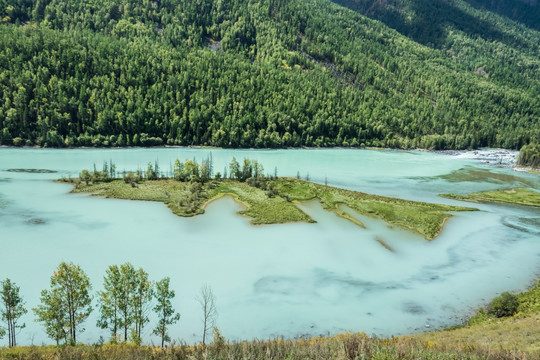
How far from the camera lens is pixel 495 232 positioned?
71.4m

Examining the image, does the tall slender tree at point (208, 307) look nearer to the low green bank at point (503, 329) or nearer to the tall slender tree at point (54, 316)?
the tall slender tree at point (54, 316)

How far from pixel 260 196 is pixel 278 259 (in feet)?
116

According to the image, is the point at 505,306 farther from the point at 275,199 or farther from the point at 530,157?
the point at 530,157

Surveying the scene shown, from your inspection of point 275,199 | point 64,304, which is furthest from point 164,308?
point 275,199

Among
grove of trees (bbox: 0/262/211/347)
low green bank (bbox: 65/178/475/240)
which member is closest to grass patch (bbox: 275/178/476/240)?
low green bank (bbox: 65/178/475/240)

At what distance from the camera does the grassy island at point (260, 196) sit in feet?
242

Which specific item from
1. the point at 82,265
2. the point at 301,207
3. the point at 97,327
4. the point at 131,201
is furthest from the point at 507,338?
the point at 131,201

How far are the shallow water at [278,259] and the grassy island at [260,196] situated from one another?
311 cm

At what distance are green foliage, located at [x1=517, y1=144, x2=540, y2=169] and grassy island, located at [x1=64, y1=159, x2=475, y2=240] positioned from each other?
110649 mm

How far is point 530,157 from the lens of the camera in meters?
167

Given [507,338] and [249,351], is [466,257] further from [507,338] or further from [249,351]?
[249,351]

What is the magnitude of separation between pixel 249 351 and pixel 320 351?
397cm

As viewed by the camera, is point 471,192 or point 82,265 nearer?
point 82,265

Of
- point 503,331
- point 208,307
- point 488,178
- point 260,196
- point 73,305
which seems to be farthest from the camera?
point 488,178
